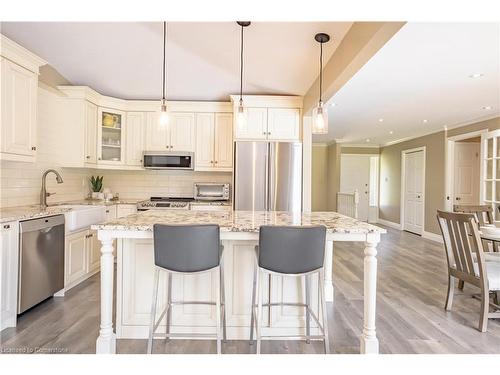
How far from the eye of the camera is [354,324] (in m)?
2.52

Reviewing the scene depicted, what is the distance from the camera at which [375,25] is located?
6.27 feet

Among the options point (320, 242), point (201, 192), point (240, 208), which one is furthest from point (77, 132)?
point (320, 242)

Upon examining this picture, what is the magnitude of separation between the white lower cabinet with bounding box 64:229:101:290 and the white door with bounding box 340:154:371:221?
723 cm

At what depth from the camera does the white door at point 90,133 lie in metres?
4.02

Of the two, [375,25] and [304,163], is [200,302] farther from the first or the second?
[304,163]

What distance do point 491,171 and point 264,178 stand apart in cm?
373

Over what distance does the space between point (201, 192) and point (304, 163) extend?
160cm

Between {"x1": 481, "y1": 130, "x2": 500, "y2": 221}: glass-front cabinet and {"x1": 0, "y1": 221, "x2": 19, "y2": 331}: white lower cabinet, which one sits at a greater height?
{"x1": 481, "y1": 130, "x2": 500, "y2": 221}: glass-front cabinet

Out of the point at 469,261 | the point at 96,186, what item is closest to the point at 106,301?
the point at 469,261

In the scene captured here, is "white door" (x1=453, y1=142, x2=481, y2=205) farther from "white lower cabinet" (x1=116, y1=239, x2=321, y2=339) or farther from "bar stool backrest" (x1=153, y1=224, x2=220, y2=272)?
"bar stool backrest" (x1=153, y1=224, x2=220, y2=272)

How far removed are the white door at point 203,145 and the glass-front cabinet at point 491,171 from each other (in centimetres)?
426

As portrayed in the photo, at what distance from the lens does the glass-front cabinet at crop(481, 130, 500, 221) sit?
4.64m

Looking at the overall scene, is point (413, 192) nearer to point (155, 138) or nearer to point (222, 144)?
point (222, 144)

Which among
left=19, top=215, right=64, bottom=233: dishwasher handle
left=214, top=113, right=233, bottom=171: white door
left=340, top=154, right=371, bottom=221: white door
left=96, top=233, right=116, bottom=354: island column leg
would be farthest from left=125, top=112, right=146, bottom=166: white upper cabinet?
left=340, top=154, right=371, bottom=221: white door
